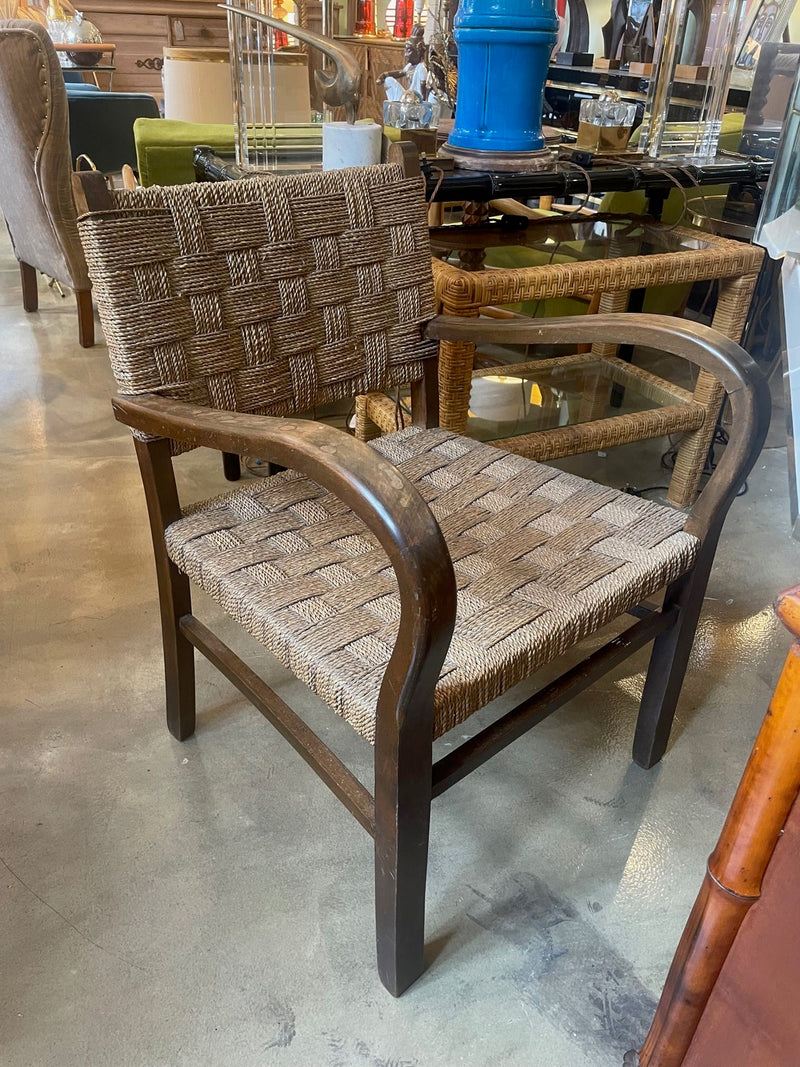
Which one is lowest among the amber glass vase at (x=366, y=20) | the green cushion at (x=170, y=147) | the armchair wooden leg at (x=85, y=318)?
the armchair wooden leg at (x=85, y=318)

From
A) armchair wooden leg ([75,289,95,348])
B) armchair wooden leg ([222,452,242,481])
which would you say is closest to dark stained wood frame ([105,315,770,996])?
armchair wooden leg ([222,452,242,481])

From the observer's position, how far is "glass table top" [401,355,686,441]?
5.91 feet

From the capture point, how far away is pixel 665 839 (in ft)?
3.84

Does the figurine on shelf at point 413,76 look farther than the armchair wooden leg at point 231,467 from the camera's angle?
Yes

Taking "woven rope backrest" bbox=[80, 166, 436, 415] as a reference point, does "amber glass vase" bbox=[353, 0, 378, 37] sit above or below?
above

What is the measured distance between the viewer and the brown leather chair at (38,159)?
88.0 inches

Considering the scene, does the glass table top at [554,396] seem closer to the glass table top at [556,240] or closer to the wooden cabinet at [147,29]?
the glass table top at [556,240]

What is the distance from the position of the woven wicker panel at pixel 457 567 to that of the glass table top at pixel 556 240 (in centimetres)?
67

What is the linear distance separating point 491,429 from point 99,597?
0.88 m

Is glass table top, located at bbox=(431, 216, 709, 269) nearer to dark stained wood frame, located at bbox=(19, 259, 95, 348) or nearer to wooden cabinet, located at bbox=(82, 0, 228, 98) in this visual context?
dark stained wood frame, located at bbox=(19, 259, 95, 348)

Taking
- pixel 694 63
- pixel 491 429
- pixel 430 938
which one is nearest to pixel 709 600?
pixel 491 429

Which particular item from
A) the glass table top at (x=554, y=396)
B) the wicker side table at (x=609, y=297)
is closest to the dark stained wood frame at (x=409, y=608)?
the wicker side table at (x=609, y=297)

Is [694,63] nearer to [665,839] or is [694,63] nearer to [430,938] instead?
[665,839]

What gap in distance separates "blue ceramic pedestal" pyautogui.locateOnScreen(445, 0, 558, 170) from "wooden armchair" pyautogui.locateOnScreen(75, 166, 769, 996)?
654 millimetres
